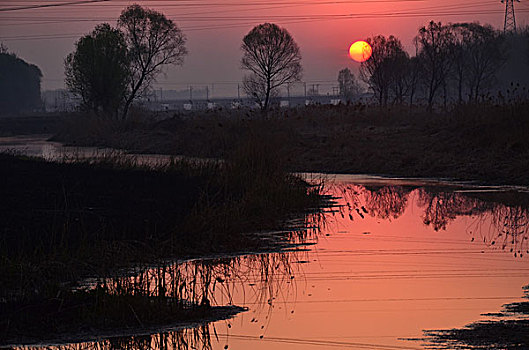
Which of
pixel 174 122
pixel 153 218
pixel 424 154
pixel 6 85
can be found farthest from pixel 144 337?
pixel 6 85

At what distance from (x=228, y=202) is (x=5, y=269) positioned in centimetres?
837

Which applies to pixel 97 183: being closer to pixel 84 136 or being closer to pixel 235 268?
pixel 235 268

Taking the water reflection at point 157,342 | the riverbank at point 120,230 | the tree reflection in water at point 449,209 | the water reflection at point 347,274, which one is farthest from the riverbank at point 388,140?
the water reflection at point 157,342

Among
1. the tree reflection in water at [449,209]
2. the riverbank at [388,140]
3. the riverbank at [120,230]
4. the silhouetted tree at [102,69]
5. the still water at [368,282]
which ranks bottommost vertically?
the still water at [368,282]

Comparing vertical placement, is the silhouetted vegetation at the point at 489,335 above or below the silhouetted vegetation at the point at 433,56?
below

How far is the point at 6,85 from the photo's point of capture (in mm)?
162500

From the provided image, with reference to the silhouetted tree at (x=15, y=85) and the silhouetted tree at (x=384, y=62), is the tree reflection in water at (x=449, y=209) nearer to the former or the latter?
the silhouetted tree at (x=384, y=62)

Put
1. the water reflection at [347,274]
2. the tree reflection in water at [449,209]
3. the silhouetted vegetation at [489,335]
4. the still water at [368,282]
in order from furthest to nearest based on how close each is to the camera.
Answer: the tree reflection in water at [449,209]
the water reflection at [347,274]
the still water at [368,282]
the silhouetted vegetation at [489,335]

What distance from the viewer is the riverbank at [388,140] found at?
31438mm

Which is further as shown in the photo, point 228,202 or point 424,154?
point 424,154

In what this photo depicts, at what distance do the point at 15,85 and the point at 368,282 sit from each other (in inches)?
6384

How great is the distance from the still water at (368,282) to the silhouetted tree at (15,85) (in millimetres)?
149962

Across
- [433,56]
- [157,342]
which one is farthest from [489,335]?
[433,56]

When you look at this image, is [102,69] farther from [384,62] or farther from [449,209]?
[449,209]
